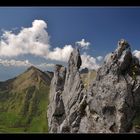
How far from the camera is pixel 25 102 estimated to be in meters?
54.2

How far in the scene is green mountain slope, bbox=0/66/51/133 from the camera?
44.7 m

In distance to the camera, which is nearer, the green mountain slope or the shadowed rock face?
the shadowed rock face

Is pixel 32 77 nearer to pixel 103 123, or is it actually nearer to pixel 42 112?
pixel 42 112

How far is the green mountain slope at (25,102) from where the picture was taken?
147 feet

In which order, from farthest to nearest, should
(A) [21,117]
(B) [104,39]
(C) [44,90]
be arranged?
(C) [44,90] < (A) [21,117] < (B) [104,39]

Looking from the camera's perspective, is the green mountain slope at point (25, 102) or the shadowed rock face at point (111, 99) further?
the green mountain slope at point (25, 102)

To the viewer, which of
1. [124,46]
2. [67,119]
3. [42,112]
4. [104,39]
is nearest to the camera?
[124,46]

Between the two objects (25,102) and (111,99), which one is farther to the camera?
(25,102)

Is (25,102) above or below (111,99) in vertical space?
above
